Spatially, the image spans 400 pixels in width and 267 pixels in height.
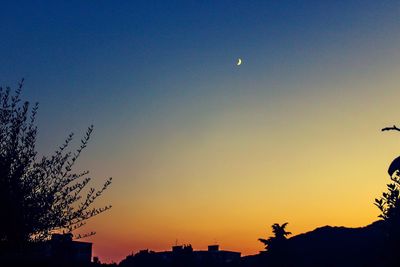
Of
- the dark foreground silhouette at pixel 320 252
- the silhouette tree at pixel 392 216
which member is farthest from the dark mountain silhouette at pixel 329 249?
the silhouette tree at pixel 392 216

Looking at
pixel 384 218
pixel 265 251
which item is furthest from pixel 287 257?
pixel 384 218

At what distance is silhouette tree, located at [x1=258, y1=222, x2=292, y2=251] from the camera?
5462 centimetres

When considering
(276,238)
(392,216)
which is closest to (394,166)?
(392,216)

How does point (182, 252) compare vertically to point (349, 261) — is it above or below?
above

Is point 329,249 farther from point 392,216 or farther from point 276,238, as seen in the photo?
point 392,216

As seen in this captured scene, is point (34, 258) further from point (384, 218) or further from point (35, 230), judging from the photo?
point (384, 218)

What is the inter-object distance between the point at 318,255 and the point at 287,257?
605 centimetres

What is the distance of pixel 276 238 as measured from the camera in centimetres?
5541

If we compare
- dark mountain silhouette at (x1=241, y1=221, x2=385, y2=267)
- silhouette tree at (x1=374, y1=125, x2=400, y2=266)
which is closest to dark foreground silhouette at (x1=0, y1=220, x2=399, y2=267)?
dark mountain silhouette at (x1=241, y1=221, x2=385, y2=267)

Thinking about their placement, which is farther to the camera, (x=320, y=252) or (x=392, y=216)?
(x=320, y=252)

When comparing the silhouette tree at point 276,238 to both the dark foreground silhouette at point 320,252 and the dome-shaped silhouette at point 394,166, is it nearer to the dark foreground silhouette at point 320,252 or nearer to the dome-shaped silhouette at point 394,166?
the dark foreground silhouette at point 320,252

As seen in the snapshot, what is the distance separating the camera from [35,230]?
14891mm

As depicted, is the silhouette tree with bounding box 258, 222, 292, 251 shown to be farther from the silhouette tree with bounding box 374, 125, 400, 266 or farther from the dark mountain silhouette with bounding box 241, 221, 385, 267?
the silhouette tree with bounding box 374, 125, 400, 266

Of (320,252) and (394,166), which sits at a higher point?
(320,252)
